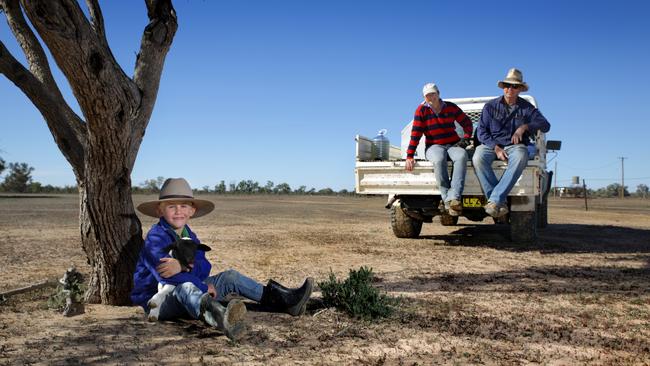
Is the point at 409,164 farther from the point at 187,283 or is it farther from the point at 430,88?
the point at 187,283

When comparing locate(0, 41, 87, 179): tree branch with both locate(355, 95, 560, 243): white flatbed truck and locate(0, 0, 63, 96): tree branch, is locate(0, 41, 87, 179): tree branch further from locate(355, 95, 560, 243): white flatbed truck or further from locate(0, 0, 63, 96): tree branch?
locate(355, 95, 560, 243): white flatbed truck

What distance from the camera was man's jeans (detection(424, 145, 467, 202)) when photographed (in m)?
8.09

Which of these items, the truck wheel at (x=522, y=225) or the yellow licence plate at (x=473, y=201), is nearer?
the yellow licence plate at (x=473, y=201)

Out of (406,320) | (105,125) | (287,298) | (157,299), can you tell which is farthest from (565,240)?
(105,125)

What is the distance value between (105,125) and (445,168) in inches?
220

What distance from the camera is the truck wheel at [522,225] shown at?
880 centimetres

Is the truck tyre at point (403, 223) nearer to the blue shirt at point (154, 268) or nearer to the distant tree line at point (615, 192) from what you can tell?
the blue shirt at point (154, 268)

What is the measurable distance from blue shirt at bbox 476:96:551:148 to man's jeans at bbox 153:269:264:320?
5241mm

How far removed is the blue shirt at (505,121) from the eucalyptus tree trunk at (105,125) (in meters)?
5.29

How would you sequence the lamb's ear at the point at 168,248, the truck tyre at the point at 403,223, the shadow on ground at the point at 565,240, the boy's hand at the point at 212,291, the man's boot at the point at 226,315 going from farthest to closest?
the truck tyre at the point at 403,223, the shadow on ground at the point at 565,240, the boy's hand at the point at 212,291, the lamb's ear at the point at 168,248, the man's boot at the point at 226,315

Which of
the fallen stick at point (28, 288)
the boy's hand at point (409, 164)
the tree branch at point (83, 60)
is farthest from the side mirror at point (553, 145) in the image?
the fallen stick at point (28, 288)

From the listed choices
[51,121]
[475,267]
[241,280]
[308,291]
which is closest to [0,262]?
[51,121]

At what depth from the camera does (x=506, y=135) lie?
8078 mm

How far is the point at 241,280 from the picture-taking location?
4.41 metres
